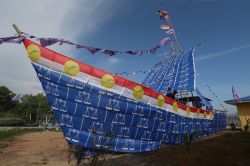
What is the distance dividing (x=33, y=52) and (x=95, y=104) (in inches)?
143

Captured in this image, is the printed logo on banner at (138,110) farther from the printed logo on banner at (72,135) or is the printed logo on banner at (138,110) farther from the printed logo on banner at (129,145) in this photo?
the printed logo on banner at (72,135)

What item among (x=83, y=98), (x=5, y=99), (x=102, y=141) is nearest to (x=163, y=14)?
(x=83, y=98)

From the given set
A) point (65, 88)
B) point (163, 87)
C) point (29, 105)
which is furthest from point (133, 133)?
point (29, 105)

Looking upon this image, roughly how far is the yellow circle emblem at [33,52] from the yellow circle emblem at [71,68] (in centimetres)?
127

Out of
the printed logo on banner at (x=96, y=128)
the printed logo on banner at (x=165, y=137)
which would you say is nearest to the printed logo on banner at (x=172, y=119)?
the printed logo on banner at (x=165, y=137)

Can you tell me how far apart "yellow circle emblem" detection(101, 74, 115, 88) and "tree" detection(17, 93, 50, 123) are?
45.9 m

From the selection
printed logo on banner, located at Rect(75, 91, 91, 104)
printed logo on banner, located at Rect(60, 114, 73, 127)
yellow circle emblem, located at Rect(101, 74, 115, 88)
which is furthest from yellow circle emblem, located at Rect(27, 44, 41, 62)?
yellow circle emblem, located at Rect(101, 74, 115, 88)

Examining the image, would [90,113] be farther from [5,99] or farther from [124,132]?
[5,99]

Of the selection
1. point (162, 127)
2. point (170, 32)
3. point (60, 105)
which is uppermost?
point (170, 32)

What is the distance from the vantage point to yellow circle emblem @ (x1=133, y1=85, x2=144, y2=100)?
12.0 m

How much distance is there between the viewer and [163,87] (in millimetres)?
18562

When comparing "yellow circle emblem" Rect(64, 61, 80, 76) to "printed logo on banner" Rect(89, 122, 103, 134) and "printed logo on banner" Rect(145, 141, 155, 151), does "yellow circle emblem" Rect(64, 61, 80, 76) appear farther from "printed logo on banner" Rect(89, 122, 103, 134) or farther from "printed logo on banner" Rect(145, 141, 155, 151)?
"printed logo on banner" Rect(145, 141, 155, 151)

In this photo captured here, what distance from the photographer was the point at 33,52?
10523 millimetres

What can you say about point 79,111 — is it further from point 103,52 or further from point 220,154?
point 220,154
